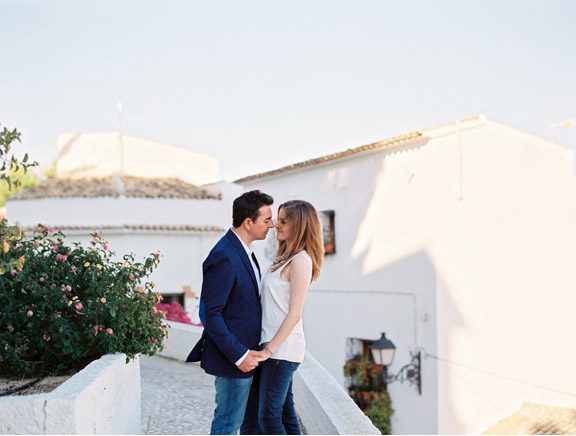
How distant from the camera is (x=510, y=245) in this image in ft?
45.1

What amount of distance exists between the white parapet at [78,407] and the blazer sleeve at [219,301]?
68 centimetres

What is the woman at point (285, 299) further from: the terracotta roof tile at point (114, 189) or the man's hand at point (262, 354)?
the terracotta roof tile at point (114, 189)

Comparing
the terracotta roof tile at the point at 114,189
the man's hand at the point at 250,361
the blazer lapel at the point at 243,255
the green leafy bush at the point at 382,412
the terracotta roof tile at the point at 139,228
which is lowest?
the green leafy bush at the point at 382,412

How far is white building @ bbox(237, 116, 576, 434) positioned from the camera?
13273 mm

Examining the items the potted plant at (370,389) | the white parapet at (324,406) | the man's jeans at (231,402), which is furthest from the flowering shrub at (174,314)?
the man's jeans at (231,402)

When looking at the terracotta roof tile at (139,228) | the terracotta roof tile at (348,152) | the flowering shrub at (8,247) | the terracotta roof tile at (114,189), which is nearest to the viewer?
the flowering shrub at (8,247)

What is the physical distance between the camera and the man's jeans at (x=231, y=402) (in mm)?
3615

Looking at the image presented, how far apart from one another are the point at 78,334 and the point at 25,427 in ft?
5.83

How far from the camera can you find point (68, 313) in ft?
17.7

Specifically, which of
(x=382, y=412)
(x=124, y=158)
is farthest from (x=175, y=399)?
(x=124, y=158)

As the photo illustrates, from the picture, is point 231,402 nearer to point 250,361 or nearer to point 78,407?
point 250,361

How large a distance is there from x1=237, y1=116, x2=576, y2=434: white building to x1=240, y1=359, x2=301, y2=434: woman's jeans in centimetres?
983

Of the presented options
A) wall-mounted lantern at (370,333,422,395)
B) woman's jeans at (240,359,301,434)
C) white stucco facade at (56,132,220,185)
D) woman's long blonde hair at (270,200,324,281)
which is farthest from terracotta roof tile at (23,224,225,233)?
woman's long blonde hair at (270,200,324,281)

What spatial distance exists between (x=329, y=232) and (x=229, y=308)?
13.3 metres
